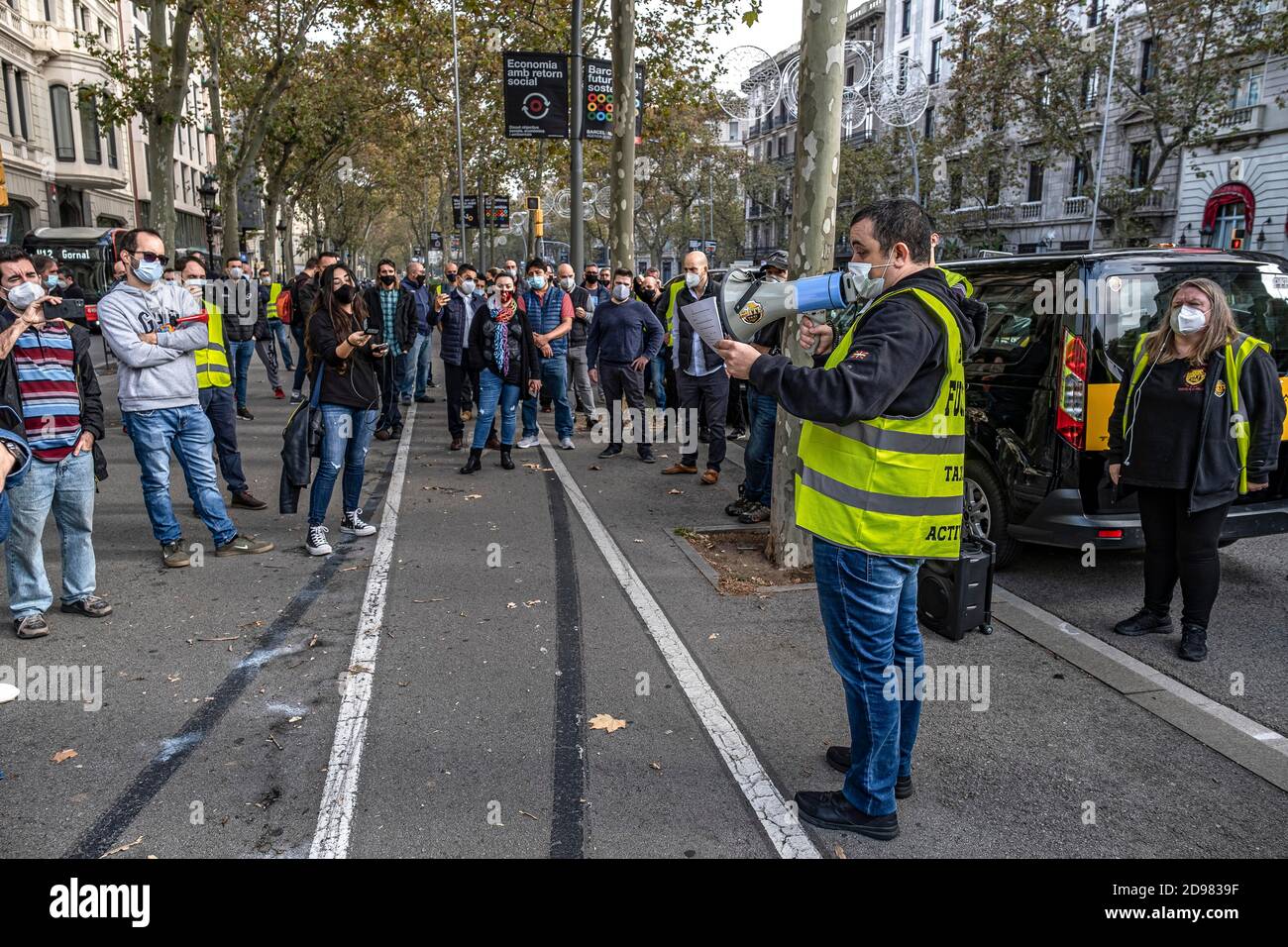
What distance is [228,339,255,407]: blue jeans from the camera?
40.4 ft

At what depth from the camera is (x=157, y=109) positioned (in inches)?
653

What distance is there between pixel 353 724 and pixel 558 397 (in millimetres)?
7322

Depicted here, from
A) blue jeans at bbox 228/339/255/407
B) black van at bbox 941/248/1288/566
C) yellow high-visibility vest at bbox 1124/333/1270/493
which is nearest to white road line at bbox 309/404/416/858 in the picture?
black van at bbox 941/248/1288/566

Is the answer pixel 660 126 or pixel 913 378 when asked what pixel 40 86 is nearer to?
pixel 660 126

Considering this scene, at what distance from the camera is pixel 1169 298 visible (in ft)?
17.7

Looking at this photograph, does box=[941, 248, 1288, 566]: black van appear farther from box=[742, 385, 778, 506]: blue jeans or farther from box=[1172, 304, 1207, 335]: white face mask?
box=[742, 385, 778, 506]: blue jeans

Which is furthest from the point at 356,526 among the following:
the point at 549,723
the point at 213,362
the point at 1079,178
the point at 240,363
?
the point at 1079,178

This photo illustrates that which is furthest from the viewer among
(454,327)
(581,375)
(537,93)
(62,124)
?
(62,124)

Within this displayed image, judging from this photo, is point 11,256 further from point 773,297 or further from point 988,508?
point 988,508

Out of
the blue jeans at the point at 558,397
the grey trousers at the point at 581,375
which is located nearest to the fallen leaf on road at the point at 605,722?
the blue jeans at the point at 558,397

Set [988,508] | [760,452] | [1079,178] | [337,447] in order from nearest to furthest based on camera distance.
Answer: [988,508], [337,447], [760,452], [1079,178]

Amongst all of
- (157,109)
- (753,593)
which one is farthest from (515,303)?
(157,109)

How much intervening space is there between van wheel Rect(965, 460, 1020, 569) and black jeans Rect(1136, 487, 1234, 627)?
86 centimetres

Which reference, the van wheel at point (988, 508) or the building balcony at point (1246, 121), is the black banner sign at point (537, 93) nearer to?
the van wheel at point (988, 508)
